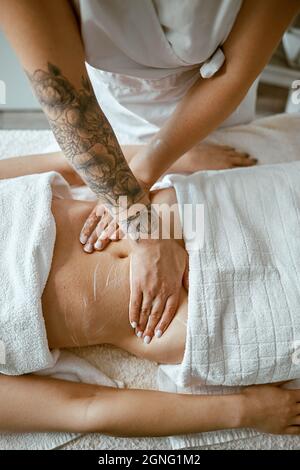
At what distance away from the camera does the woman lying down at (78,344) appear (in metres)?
0.98

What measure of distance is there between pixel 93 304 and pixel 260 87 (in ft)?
4.86

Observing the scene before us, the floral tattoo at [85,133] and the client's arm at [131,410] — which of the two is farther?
the client's arm at [131,410]

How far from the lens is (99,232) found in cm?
105

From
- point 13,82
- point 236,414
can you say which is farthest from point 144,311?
point 13,82

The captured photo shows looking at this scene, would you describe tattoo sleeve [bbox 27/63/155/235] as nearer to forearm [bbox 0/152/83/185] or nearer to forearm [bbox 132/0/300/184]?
forearm [bbox 132/0/300/184]

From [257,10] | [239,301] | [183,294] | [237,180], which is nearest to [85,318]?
[183,294]

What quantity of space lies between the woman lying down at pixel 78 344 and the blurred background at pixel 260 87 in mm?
1001

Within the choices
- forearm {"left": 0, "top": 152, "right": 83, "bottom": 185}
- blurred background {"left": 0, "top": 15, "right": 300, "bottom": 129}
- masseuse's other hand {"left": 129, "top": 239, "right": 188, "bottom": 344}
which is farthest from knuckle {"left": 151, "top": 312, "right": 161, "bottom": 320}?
blurred background {"left": 0, "top": 15, "right": 300, "bottom": 129}

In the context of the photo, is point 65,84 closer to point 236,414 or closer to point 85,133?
point 85,133

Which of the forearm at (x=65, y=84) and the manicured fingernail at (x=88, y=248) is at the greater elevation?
the forearm at (x=65, y=84)

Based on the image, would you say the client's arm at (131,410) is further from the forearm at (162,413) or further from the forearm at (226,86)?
the forearm at (226,86)

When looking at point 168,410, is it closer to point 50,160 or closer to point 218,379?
point 218,379

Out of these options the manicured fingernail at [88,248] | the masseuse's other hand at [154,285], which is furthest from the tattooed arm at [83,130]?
the manicured fingernail at [88,248]

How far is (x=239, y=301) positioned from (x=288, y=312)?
0.33 feet
